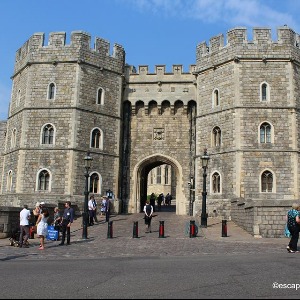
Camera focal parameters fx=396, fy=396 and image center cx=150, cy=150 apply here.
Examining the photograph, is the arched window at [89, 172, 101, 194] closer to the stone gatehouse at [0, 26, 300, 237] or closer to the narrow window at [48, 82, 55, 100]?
the stone gatehouse at [0, 26, 300, 237]

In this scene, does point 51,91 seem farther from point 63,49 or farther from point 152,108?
point 152,108

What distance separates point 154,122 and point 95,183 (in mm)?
6064

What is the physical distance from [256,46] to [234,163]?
7.36m

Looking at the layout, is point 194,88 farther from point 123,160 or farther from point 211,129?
point 123,160

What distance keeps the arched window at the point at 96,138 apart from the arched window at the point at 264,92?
10.5m

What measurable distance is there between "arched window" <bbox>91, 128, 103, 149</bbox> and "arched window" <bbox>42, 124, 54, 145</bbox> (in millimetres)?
2591

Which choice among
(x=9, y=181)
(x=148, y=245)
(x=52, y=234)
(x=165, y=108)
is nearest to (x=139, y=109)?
(x=165, y=108)

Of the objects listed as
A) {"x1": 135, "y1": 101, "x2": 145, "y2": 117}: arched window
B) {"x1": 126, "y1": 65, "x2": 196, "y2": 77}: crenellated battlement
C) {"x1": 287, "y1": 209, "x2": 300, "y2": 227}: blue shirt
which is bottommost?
{"x1": 287, "y1": 209, "x2": 300, "y2": 227}: blue shirt

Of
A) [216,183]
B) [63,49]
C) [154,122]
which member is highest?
[63,49]

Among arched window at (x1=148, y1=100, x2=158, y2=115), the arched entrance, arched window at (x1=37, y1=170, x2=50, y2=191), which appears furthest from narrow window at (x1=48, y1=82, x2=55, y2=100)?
the arched entrance

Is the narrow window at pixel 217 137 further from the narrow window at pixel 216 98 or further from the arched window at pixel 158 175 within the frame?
the arched window at pixel 158 175

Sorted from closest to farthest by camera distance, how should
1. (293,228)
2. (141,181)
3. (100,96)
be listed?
(293,228), (100,96), (141,181)

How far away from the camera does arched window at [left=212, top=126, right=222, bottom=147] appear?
24484 millimetres

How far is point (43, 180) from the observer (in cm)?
2461
